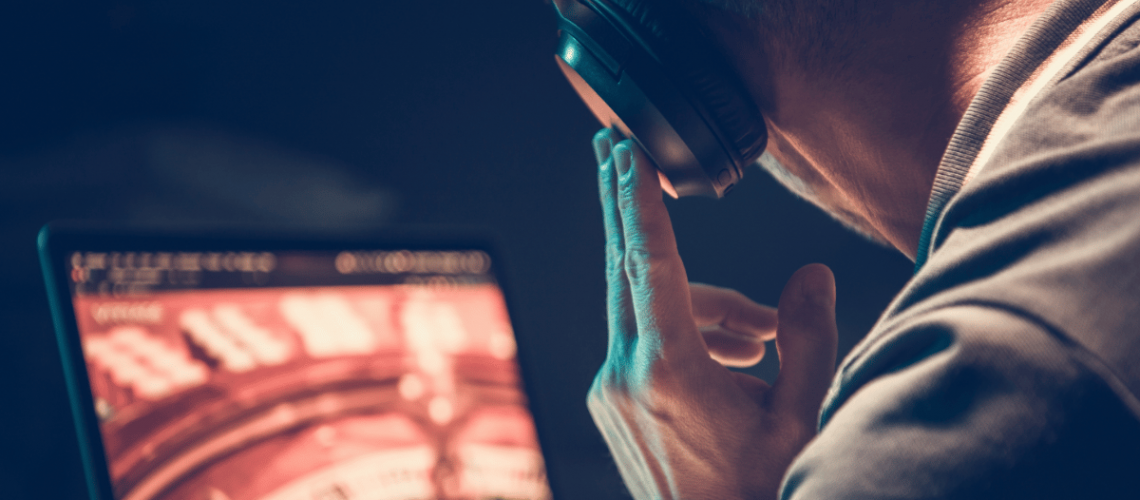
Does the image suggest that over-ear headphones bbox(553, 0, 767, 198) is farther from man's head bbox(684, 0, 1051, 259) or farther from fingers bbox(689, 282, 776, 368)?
fingers bbox(689, 282, 776, 368)

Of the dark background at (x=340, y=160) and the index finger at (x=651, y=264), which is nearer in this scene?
the index finger at (x=651, y=264)

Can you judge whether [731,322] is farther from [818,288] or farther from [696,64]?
[696,64]

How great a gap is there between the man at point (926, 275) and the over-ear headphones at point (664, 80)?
3 centimetres

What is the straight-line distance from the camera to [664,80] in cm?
45

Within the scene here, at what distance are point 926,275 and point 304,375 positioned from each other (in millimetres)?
541

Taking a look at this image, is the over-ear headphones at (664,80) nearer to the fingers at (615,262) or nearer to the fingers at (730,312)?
the fingers at (615,262)

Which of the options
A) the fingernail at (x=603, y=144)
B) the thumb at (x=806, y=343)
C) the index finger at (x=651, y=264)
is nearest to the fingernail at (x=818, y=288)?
the thumb at (x=806, y=343)

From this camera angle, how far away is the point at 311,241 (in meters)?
0.60

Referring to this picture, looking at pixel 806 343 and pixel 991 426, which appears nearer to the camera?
pixel 991 426

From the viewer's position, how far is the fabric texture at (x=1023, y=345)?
0.68 ft

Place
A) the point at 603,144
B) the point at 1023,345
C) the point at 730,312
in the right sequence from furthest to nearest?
1. the point at 730,312
2. the point at 603,144
3. the point at 1023,345

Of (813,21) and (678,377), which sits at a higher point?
(813,21)

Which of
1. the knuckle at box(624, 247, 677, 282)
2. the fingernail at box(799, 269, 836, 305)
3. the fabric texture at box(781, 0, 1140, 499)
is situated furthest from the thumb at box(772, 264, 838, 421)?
the fabric texture at box(781, 0, 1140, 499)

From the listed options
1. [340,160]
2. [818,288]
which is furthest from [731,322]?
[340,160]
